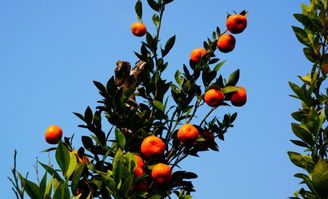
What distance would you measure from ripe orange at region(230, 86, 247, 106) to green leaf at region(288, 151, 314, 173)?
3.97ft

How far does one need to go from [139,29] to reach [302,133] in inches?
83.7

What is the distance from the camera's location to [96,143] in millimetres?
3688

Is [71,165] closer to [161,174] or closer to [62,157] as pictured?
[62,157]

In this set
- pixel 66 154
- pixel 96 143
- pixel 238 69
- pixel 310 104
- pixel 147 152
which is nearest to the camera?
pixel 66 154

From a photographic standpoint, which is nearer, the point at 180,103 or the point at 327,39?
the point at 327,39

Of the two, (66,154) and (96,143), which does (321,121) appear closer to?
(66,154)

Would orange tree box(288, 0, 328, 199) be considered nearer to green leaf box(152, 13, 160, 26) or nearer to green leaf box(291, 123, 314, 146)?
green leaf box(291, 123, 314, 146)

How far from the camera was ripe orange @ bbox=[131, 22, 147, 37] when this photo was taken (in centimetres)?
435

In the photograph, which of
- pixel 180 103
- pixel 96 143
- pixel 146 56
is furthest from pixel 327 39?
pixel 96 143

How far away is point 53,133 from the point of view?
3854 mm

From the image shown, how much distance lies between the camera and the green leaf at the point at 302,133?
269 centimetres

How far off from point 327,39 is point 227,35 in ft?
2.99

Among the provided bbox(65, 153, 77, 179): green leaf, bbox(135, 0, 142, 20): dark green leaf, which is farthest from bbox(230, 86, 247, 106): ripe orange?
bbox(65, 153, 77, 179): green leaf

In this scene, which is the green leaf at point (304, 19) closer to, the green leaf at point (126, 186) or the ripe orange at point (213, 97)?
the ripe orange at point (213, 97)
